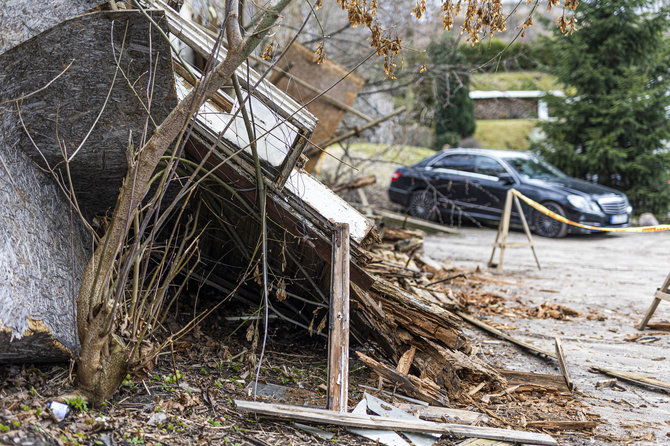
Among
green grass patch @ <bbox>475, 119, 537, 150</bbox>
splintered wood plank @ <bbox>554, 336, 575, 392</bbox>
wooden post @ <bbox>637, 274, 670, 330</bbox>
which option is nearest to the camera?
splintered wood plank @ <bbox>554, 336, 575, 392</bbox>

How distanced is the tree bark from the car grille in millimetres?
11347

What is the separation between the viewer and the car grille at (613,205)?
42.8ft

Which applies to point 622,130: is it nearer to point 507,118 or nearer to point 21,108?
point 507,118

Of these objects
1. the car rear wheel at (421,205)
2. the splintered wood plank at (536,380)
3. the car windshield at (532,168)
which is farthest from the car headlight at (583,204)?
the splintered wood plank at (536,380)

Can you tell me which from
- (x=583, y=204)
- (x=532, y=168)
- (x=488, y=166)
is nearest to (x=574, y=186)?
(x=583, y=204)

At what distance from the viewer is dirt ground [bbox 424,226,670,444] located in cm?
477

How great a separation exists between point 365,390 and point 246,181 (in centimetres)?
182

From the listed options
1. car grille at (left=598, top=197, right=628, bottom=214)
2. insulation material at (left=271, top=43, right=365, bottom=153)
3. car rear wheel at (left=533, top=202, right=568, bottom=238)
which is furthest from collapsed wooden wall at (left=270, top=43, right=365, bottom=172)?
car grille at (left=598, top=197, right=628, bottom=214)

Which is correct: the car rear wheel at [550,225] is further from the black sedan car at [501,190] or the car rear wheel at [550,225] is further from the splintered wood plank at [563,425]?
the splintered wood plank at [563,425]

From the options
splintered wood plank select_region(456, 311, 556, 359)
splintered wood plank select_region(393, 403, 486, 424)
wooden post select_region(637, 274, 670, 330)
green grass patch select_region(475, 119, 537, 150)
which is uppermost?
green grass patch select_region(475, 119, 537, 150)

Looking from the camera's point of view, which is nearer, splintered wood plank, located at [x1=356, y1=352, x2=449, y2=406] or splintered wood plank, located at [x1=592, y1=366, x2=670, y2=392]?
splintered wood plank, located at [x1=356, y1=352, x2=449, y2=406]

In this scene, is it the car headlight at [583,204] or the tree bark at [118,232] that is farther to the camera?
the car headlight at [583,204]

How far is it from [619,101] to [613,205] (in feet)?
12.5

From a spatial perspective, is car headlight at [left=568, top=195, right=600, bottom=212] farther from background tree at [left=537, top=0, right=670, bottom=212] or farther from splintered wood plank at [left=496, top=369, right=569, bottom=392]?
splintered wood plank at [left=496, top=369, right=569, bottom=392]
